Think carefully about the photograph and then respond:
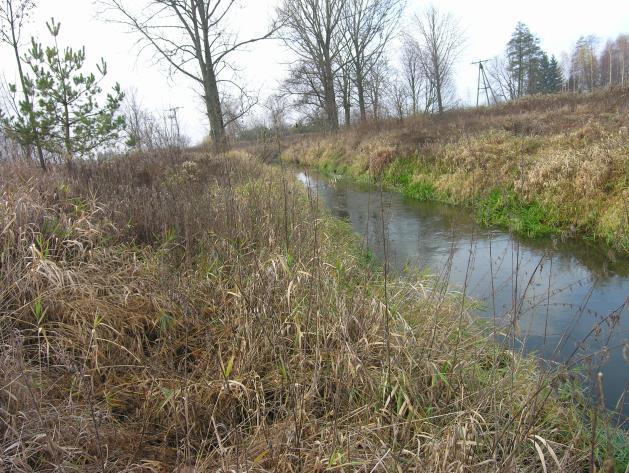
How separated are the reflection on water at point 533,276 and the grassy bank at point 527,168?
14.9 inches

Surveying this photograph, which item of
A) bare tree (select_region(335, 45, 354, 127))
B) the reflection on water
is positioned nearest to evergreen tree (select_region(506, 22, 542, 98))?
bare tree (select_region(335, 45, 354, 127))

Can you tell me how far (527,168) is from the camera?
7.71 m

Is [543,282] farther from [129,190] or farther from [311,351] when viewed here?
[129,190]

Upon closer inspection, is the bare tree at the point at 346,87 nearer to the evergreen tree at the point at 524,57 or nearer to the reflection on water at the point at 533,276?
the reflection on water at the point at 533,276

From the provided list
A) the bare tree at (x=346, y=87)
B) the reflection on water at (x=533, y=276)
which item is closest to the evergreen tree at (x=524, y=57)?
the bare tree at (x=346, y=87)

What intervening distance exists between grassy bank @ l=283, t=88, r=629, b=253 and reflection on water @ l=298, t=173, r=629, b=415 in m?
0.38

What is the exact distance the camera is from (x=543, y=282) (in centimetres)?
464

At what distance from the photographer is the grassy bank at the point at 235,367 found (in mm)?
1867

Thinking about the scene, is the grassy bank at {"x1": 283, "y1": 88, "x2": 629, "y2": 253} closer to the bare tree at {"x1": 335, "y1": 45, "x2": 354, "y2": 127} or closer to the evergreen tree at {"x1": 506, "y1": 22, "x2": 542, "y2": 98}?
the bare tree at {"x1": 335, "y1": 45, "x2": 354, "y2": 127}

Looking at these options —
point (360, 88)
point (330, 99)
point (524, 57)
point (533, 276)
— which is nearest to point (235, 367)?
point (533, 276)

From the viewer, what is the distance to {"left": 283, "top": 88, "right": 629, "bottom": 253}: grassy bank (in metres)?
6.00

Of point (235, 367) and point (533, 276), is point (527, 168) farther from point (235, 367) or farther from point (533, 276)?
point (235, 367)

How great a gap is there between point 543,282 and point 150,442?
437 cm

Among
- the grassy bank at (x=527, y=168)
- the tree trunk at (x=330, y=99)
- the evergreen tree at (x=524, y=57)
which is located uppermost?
the evergreen tree at (x=524, y=57)
